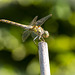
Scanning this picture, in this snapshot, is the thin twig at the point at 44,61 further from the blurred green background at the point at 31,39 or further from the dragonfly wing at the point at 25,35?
the blurred green background at the point at 31,39

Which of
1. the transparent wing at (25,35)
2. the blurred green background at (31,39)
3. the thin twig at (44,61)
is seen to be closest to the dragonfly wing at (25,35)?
the transparent wing at (25,35)

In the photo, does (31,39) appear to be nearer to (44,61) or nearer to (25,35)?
(25,35)

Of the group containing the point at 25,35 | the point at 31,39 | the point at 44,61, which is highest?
the point at 31,39

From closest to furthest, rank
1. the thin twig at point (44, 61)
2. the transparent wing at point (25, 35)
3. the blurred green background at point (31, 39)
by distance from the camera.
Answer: the thin twig at point (44, 61) → the transparent wing at point (25, 35) → the blurred green background at point (31, 39)

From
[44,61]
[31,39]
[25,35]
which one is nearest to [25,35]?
[25,35]

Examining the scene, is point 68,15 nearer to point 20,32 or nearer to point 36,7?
point 36,7

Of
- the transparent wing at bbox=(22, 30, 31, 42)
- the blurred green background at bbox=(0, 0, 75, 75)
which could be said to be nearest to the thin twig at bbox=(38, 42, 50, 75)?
the transparent wing at bbox=(22, 30, 31, 42)

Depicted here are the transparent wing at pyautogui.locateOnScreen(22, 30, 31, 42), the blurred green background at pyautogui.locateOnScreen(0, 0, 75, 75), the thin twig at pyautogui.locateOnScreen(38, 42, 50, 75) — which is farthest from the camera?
the blurred green background at pyautogui.locateOnScreen(0, 0, 75, 75)

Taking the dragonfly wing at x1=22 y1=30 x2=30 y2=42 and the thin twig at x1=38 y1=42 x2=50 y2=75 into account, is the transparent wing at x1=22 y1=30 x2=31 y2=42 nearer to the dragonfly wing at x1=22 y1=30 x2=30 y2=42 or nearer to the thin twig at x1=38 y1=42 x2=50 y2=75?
the dragonfly wing at x1=22 y1=30 x2=30 y2=42
